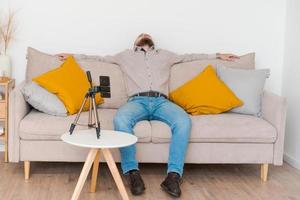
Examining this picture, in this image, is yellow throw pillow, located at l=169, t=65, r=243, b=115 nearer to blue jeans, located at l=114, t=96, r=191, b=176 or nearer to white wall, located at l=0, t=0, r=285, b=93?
blue jeans, located at l=114, t=96, r=191, b=176

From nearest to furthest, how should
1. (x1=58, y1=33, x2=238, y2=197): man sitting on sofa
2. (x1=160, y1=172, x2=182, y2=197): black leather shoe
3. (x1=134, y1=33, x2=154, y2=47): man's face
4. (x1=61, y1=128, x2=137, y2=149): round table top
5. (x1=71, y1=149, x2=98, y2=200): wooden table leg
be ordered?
(x1=61, y1=128, x2=137, y2=149): round table top, (x1=71, y1=149, x2=98, y2=200): wooden table leg, (x1=160, y1=172, x2=182, y2=197): black leather shoe, (x1=58, y1=33, x2=238, y2=197): man sitting on sofa, (x1=134, y1=33, x2=154, y2=47): man's face

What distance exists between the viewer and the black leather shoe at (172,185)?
125 inches

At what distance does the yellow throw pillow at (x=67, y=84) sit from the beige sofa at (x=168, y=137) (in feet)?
0.46

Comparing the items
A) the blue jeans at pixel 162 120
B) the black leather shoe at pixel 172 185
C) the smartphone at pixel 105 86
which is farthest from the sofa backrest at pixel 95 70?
the black leather shoe at pixel 172 185

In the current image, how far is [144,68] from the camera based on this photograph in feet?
12.9

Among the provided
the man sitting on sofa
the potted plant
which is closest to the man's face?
the man sitting on sofa

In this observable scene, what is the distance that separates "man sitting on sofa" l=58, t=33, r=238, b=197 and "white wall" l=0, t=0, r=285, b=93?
0.30 meters

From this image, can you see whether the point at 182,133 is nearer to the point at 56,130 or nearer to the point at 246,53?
the point at 56,130

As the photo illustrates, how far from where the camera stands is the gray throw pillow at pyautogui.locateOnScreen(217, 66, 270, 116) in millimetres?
3844

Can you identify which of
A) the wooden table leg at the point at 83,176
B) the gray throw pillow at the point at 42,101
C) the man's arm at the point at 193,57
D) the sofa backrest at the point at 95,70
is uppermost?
the man's arm at the point at 193,57

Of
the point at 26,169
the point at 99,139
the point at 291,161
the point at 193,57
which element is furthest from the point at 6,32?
the point at 291,161

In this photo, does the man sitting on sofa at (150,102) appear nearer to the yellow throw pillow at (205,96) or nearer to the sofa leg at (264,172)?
the yellow throw pillow at (205,96)

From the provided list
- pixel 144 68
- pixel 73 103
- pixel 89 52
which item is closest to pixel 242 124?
pixel 144 68

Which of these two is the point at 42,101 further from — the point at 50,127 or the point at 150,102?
the point at 150,102
